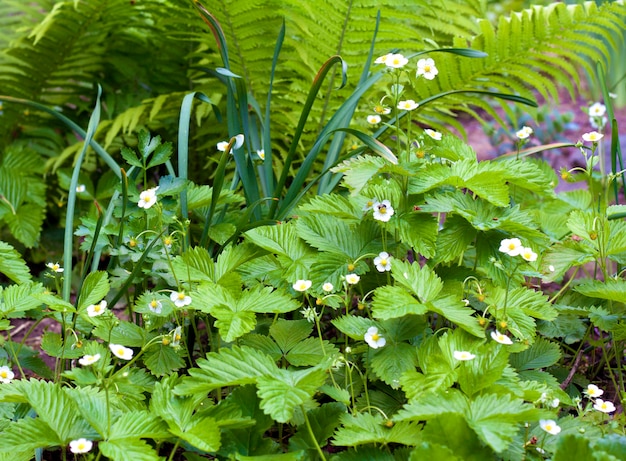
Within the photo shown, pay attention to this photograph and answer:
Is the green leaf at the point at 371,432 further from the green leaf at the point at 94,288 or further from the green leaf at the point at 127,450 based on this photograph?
the green leaf at the point at 94,288

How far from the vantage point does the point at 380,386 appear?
1104 millimetres

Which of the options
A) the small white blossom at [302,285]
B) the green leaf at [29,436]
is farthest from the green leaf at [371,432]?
the green leaf at [29,436]

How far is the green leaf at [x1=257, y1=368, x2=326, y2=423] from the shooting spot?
0.85 meters

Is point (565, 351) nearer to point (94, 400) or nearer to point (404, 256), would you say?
point (404, 256)

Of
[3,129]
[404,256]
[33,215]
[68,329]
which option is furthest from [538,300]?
[3,129]

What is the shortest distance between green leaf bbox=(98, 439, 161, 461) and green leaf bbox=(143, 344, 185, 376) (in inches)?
8.2

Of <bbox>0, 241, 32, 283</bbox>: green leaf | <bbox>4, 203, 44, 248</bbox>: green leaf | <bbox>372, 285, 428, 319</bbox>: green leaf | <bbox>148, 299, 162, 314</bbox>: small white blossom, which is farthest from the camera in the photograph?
<bbox>4, 203, 44, 248</bbox>: green leaf

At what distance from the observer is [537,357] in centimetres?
114

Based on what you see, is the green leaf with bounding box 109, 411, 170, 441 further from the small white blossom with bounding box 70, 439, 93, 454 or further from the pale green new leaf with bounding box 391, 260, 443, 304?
the pale green new leaf with bounding box 391, 260, 443, 304

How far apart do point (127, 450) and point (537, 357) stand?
0.73 meters

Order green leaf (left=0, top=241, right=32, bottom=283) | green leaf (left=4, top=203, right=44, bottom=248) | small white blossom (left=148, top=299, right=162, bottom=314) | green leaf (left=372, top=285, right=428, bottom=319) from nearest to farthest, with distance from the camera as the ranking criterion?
green leaf (left=372, top=285, right=428, bottom=319)
small white blossom (left=148, top=299, right=162, bottom=314)
green leaf (left=0, top=241, right=32, bottom=283)
green leaf (left=4, top=203, right=44, bottom=248)

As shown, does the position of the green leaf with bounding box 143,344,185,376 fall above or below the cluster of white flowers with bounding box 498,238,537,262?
below

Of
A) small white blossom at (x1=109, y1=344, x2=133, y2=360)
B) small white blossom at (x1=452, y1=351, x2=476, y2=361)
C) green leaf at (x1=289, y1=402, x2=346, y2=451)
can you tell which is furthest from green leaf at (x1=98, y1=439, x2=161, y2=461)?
small white blossom at (x1=452, y1=351, x2=476, y2=361)

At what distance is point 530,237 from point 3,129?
1804 millimetres
